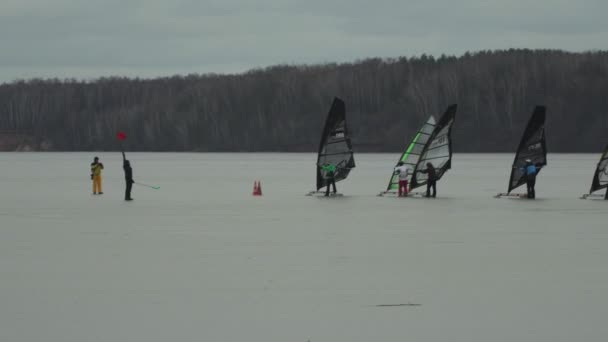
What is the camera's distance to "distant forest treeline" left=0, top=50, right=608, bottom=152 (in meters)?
129

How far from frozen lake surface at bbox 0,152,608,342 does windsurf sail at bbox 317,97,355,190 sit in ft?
24.2

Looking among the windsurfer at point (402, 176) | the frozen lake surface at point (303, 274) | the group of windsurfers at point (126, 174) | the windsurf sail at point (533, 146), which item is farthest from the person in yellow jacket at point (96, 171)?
the windsurf sail at point (533, 146)

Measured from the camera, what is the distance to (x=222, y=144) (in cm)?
14338

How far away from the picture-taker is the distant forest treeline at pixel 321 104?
128625 millimetres

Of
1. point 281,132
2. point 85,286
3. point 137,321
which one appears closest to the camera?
point 137,321

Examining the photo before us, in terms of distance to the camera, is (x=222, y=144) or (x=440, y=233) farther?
(x=222, y=144)

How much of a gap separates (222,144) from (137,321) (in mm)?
134181

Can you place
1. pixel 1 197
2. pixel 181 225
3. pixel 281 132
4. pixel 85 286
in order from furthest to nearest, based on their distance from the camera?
1. pixel 281 132
2. pixel 1 197
3. pixel 181 225
4. pixel 85 286

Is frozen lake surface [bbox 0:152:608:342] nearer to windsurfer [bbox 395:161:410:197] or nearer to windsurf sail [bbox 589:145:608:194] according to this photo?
windsurf sail [bbox 589:145:608:194]

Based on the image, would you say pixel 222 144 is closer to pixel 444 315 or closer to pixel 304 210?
pixel 304 210

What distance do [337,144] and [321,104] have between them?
11054cm

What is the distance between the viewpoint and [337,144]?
31484mm

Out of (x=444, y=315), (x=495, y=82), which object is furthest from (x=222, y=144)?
(x=444, y=315)

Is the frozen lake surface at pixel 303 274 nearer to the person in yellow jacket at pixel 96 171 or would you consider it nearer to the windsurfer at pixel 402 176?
the windsurfer at pixel 402 176
